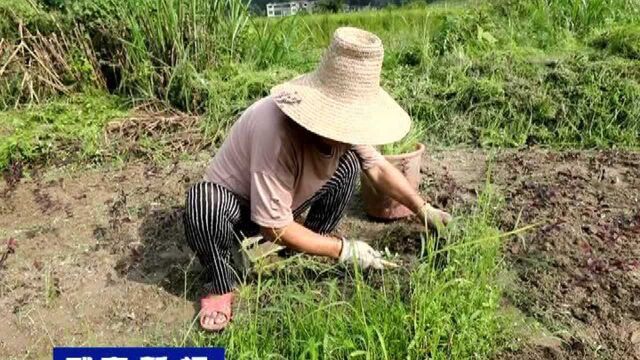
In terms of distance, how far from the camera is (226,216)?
8.25 ft

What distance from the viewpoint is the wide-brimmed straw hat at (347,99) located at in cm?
212

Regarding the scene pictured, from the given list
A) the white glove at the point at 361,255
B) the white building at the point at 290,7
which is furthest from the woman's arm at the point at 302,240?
the white building at the point at 290,7

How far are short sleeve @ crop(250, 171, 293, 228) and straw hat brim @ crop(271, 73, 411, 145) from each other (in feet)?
0.83

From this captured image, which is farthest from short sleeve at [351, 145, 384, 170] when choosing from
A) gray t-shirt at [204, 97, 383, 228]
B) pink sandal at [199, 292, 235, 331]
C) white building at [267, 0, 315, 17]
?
white building at [267, 0, 315, 17]

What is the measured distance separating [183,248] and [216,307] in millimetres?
632

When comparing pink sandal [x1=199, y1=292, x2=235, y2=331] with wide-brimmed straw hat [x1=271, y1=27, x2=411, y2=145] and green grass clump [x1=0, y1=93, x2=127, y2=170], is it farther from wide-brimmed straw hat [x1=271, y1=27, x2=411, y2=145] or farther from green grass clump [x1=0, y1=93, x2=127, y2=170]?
green grass clump [x1=0, y1=93, x2=127, y2=170]

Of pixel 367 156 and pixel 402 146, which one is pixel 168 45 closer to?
pixel 402 146

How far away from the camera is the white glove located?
242 centimetres

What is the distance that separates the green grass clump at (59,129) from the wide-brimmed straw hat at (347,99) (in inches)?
89.9

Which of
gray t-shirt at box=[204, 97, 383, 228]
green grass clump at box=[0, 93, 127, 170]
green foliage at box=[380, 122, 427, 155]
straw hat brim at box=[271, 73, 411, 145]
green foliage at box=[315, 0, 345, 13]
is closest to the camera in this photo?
straw hat brim at box=[271, 73, 411, 145]

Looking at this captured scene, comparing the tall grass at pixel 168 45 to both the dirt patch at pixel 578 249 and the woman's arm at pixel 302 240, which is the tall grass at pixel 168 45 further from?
the woman's arm at pixel 302 240

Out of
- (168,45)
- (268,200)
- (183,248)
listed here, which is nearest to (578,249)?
(268,200)

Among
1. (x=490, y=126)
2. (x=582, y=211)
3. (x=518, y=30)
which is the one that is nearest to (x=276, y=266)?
(x=582, y=211)

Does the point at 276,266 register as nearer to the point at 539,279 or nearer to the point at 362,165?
the point at 362,165
